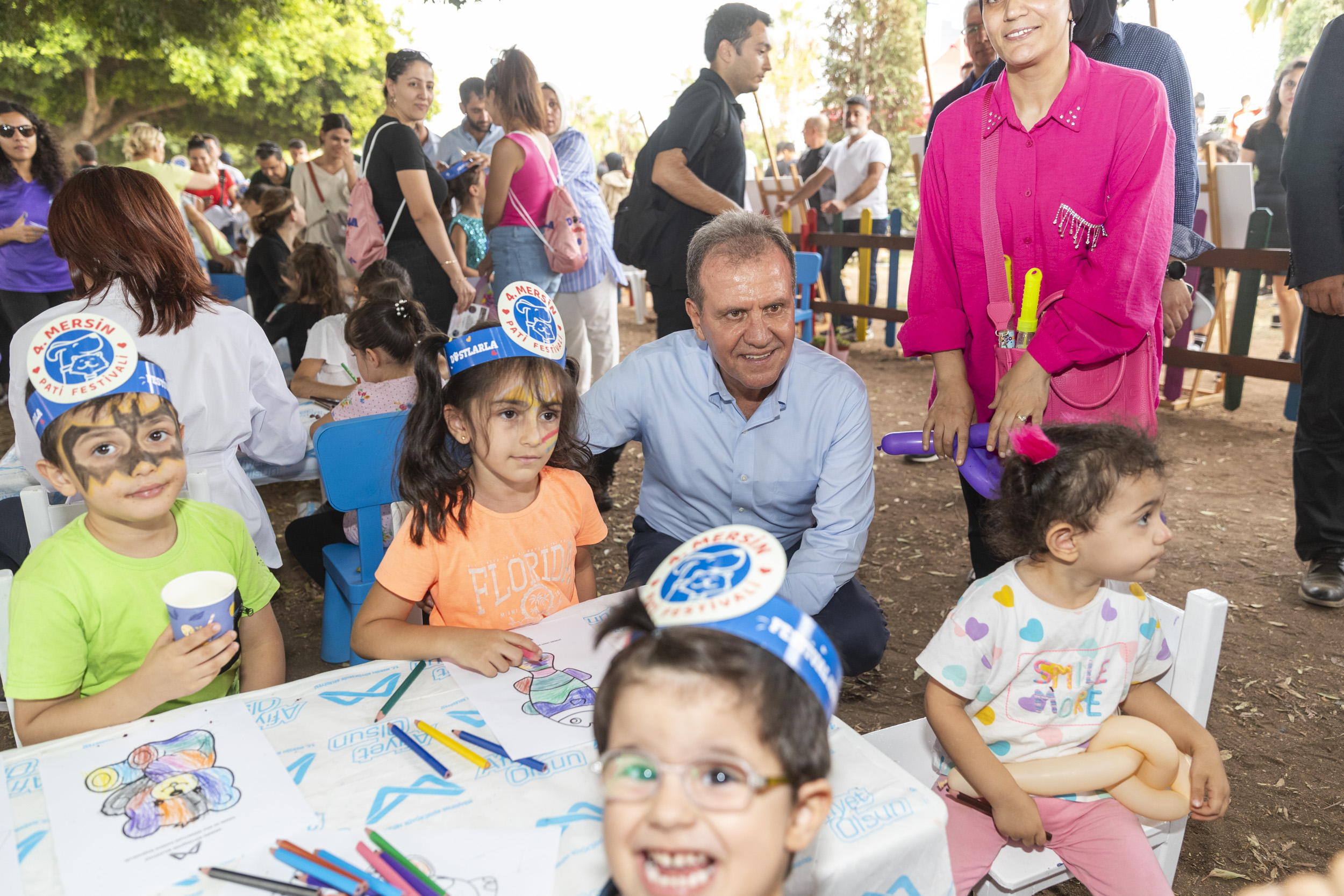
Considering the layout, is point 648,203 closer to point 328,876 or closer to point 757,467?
point 757,467

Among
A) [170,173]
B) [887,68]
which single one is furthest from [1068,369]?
[887,68]

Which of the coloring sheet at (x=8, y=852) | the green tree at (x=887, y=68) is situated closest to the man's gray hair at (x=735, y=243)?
the coloring sheet at (x=8, y=852)

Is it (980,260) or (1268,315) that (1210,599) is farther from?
(1268,315)

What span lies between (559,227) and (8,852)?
396cm

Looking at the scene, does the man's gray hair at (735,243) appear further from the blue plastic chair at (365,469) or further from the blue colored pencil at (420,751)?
the blue colored pencil at (420,751)

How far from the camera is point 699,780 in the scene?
2.99 ft

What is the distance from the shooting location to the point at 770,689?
3.13 ft

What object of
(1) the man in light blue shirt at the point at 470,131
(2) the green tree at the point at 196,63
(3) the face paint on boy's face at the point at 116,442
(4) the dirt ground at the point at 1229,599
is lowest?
(4) the dirt ground at the point at 1229,599

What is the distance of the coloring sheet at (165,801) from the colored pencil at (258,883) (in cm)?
4

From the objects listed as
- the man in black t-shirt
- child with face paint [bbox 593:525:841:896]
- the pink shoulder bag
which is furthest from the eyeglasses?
the man in black t-shirt

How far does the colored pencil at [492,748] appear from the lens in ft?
4.23

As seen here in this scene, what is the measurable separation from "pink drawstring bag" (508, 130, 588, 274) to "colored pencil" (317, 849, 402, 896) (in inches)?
155

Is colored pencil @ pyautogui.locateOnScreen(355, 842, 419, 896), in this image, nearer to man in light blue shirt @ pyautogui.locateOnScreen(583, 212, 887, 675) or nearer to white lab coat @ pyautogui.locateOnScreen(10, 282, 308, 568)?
man in light blue shirt @ pyautogui.locateOnScreen(583, 212, 887, 675)

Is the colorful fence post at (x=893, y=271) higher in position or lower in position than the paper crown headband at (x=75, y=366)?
lower
